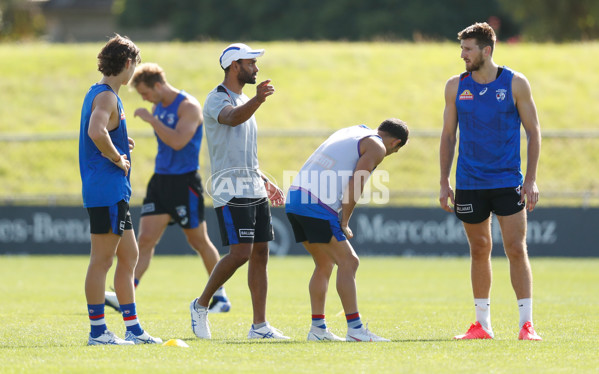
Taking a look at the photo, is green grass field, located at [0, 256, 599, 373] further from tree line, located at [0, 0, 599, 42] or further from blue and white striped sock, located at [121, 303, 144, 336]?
tree line, located at [0, 0, 599, 42]

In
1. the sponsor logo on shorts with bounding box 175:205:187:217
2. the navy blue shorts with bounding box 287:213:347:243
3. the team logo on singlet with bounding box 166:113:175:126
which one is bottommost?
the sponsor logo on shorts with bounding box 175:205:187:217

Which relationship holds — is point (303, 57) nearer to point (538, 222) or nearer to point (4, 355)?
point (538, 222)

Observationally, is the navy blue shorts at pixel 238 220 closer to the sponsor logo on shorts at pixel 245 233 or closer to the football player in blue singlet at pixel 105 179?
the sponsor logo on shorts at pixel 245 233

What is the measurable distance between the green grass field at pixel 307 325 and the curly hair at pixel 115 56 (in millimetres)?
2031

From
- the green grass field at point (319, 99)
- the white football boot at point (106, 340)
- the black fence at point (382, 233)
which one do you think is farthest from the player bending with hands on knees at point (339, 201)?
the green grass field at point (319, 99)

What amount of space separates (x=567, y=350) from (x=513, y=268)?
1051 mm

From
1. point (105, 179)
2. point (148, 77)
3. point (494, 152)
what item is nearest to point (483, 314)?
point (494, 152)

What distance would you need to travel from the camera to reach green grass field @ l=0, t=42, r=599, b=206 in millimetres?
21406

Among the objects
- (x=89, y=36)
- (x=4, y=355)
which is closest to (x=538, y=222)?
(x=4, y=355)

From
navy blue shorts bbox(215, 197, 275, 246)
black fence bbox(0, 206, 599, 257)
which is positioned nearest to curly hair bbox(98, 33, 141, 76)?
navy blue shorts bbox(215, 197, 275, 246)

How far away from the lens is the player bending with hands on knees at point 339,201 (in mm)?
7172

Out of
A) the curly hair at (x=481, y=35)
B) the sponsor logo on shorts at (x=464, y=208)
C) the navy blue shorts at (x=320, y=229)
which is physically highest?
the curly hair at (x=481, y=35)

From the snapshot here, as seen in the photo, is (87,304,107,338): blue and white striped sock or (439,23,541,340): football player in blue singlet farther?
(439,23,541,340): football player in blue singlet

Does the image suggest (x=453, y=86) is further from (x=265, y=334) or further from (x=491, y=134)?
(x=265, y=334)
